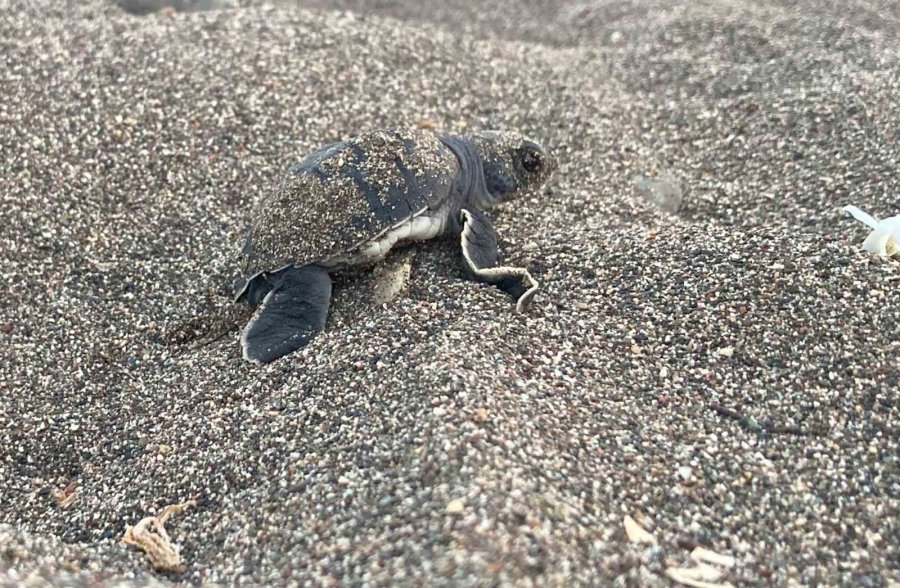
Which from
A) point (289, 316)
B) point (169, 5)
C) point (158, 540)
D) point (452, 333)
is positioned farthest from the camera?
point (169, 5)

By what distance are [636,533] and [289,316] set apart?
143cm

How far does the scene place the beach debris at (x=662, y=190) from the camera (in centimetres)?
345

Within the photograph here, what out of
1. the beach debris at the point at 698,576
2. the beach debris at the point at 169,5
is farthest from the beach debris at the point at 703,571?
the beach debris at the point at 169,5

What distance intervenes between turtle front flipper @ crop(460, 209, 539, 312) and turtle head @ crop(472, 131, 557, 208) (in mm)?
303

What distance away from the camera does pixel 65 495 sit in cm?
225

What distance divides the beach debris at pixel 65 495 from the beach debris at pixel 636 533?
1.64 meters

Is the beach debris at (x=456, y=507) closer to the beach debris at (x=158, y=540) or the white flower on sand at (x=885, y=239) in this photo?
the beach debris at (x=158, y=540)

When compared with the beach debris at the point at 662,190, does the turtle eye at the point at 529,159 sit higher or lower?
higher

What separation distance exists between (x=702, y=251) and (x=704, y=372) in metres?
0.62

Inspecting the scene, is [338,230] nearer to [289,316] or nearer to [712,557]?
[289,316]

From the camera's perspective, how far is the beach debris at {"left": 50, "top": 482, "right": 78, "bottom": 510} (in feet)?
7.26

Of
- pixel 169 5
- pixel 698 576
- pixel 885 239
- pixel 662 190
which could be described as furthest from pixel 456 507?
pixel 169 5

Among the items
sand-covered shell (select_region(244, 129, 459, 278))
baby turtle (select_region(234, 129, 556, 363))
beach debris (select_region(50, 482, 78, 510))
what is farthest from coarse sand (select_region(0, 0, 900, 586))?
sand-covered shell (select_region(244, 129, 459, 278))

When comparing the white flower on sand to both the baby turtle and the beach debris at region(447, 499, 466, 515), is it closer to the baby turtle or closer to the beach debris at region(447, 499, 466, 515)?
the baby turtle
